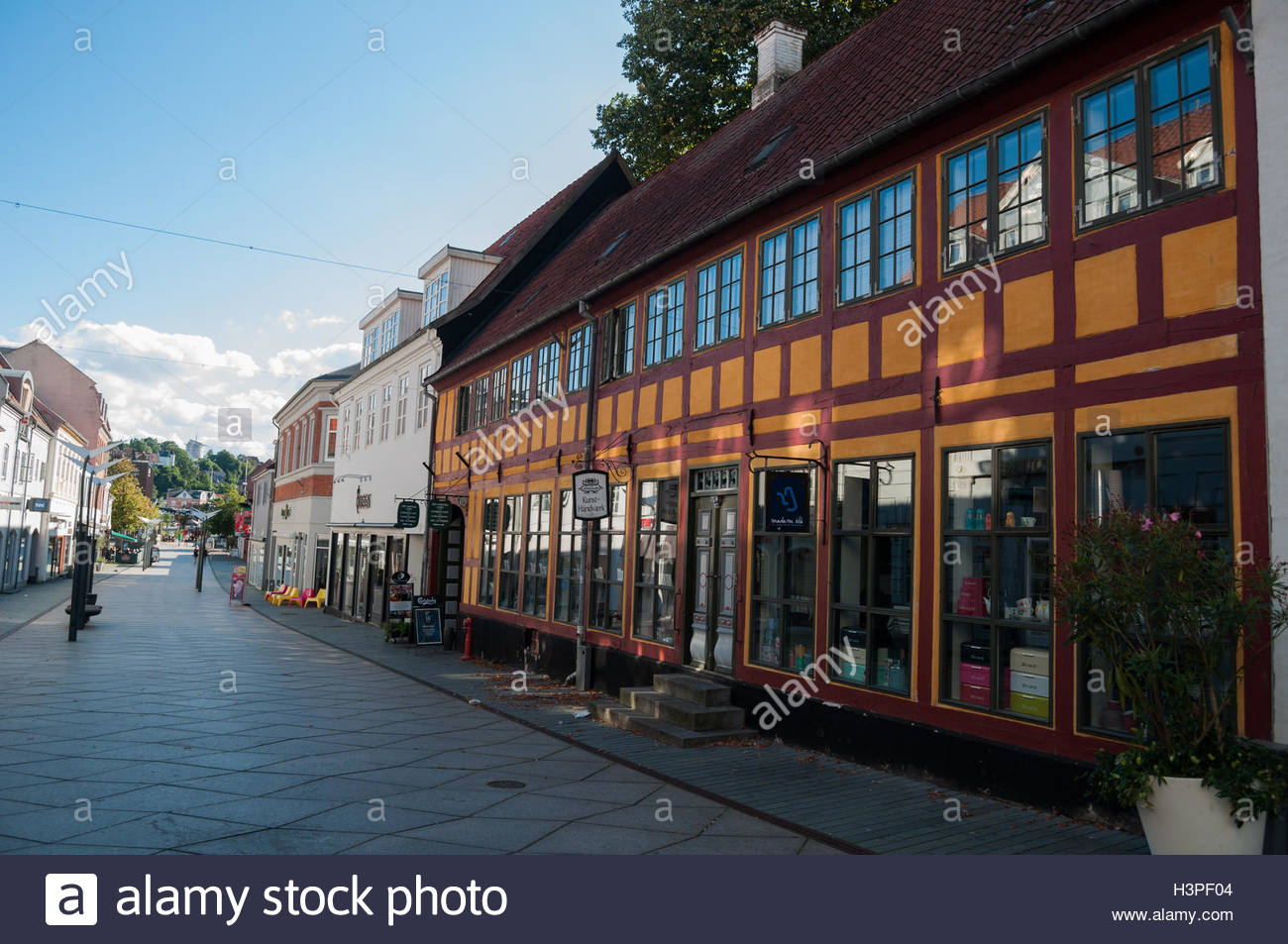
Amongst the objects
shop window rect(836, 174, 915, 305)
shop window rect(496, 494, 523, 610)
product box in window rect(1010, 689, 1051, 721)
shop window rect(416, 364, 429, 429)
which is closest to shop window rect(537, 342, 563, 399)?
shop window rect(496, 494, 523, 610)

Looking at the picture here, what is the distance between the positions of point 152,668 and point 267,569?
30.9m

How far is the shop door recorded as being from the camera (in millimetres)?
11828

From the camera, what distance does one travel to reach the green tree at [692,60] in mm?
21484

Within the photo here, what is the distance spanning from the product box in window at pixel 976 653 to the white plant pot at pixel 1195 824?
2.59 meters

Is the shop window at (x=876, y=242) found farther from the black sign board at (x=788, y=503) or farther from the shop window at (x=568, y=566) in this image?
the shop window at (x=568, y=566)

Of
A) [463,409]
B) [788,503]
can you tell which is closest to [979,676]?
[788,503]

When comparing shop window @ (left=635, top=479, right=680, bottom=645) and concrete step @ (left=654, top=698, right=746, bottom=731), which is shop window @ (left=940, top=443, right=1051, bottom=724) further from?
shop window @ (left=635, top=479, right=680, bottom=645)

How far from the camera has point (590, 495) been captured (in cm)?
1388

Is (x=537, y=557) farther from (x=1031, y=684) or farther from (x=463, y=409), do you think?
(x=1031, y=684)

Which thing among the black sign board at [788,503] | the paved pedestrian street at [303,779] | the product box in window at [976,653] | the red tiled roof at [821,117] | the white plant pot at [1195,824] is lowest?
the paved pedestrian street at [303,779]

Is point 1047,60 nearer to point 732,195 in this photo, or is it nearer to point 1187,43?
point 1187,43

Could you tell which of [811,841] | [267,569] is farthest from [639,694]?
[267,569]

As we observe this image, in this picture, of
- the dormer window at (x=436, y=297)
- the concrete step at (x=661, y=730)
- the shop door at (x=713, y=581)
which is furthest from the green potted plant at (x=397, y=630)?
the shop door at (x=713, y=581)

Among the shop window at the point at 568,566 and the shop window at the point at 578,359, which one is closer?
the shop window at the point at 568,566
